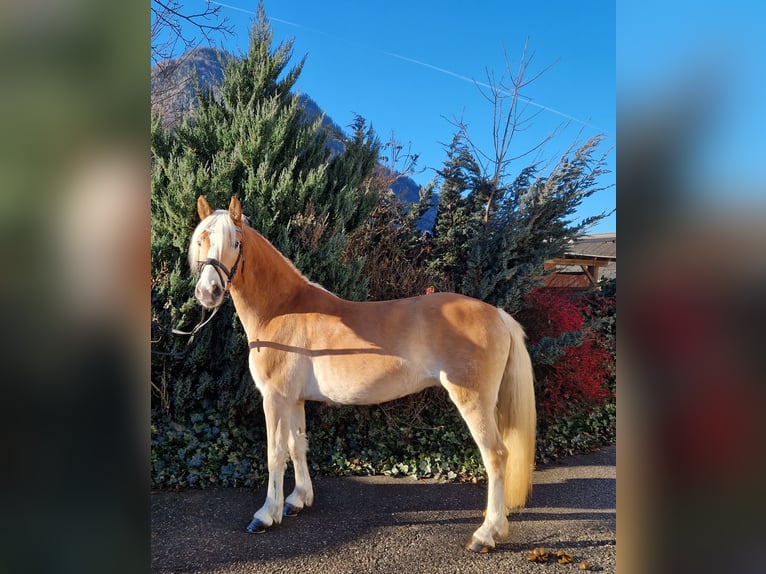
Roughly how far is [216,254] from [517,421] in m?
2.08

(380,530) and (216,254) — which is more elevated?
(216,254)

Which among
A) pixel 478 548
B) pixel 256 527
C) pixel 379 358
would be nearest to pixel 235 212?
pixel 379 358

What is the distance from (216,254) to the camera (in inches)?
99.8

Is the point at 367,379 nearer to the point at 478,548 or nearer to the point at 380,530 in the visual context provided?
the point at 380,530

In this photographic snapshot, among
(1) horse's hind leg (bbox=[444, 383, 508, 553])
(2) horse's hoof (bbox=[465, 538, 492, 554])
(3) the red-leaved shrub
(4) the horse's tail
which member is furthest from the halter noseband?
(3) the red-leaved shrub

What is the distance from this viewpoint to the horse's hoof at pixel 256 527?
2881 millimetres

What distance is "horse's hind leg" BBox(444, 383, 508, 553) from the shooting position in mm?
2691

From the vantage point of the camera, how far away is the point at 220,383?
398 centimetres

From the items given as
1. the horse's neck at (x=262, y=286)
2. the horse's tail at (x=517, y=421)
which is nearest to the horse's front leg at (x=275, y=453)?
the horse's neck at (x=262, y=286)
